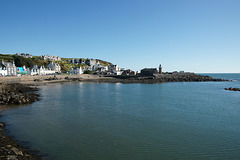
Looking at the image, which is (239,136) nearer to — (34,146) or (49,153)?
(49,153)

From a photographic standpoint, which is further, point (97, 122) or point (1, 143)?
point (97, 122)

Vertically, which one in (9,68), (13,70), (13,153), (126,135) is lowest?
(126,135)

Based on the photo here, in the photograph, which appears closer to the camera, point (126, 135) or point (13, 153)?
point (13, 153)

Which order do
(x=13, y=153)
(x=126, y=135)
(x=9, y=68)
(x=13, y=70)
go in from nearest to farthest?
1. (x=13, y=153)
2. (x=126, y=135)
3. (x=9, y=68)
4. (x=13, y=70)

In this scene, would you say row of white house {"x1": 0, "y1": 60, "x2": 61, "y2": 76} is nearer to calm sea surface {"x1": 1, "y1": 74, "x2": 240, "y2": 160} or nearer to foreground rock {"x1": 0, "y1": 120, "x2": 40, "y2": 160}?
calm sea surface {"x1": 1, "y1": 74, "x2": 240, "y2": 160}

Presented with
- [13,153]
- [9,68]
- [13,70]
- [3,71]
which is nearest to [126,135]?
[13,153]

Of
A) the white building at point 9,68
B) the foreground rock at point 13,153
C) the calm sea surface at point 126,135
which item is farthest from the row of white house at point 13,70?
the foreground rock at point 13,153

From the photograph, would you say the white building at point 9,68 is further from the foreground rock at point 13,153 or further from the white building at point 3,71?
the foreground rock at point 13,153

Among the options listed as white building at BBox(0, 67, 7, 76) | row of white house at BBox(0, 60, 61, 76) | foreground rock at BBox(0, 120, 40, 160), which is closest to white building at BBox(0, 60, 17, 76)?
row of white house at BBox(0, 60, 61, 76)

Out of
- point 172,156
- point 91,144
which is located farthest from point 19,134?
point 172,156

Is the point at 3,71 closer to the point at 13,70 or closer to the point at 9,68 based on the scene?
the point at 9,68

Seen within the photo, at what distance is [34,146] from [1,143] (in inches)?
75.4

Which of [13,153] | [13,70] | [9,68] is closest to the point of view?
[13,153]

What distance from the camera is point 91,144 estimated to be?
11.9 metres
